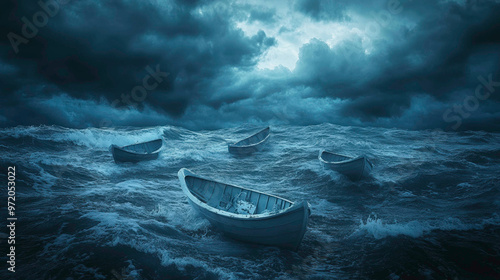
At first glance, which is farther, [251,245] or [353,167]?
[353,167]

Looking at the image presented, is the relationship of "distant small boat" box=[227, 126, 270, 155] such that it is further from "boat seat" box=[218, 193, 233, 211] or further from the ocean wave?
the ocean wave

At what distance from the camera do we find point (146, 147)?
85.4ft

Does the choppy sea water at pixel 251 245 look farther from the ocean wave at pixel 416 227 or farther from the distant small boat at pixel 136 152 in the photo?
the distant small boat at pixel 136 152

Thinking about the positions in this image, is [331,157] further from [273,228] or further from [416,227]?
[273,228]

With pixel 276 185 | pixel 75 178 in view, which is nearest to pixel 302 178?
pixel 276 185

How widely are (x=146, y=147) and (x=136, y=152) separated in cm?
465

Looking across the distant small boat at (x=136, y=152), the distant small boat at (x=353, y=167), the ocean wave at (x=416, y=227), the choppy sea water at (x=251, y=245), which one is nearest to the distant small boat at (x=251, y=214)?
the choppy sea water at (x=251, y=245)

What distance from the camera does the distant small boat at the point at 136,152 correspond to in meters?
20.2

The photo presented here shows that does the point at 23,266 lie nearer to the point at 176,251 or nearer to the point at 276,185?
the point at 176,251

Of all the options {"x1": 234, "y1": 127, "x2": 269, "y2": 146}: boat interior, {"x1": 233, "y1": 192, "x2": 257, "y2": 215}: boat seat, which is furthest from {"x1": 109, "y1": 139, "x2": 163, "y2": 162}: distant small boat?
{"x1": 233, "y1": 192, "x2": 257, "y2": 215}: boat seat

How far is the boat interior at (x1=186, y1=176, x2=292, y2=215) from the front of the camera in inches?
369

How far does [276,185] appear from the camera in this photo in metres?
17.5

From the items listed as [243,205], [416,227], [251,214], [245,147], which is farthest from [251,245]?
[245,147]

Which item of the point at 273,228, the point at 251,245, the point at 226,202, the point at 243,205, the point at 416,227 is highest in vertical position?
the point at 416,227
